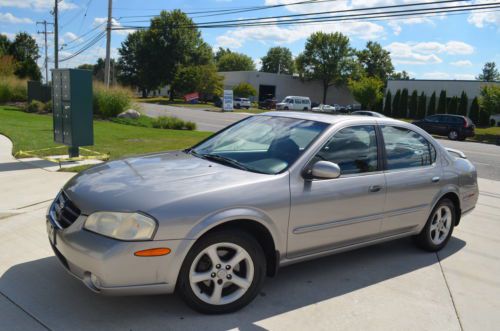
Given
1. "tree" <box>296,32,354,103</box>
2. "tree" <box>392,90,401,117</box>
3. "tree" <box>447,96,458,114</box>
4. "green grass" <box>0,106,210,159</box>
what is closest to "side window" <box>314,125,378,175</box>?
"green grass" <box>0,106,210,159</box>

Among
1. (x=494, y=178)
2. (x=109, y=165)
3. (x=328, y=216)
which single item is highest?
(x=109, y=165)

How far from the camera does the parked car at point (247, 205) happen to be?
3066 mm

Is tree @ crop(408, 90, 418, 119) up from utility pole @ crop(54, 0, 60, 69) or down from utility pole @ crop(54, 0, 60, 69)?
down

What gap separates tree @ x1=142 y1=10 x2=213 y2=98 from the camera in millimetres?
70562

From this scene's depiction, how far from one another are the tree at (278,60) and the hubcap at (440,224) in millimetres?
121959

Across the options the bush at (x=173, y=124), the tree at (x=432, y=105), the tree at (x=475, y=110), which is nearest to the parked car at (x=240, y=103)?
the tree at (x=432, y=105)

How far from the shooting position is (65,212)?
3.44 metres

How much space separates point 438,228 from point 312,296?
7.06ft

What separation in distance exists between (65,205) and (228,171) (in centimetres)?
132

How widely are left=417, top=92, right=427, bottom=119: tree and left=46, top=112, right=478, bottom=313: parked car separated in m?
44.2

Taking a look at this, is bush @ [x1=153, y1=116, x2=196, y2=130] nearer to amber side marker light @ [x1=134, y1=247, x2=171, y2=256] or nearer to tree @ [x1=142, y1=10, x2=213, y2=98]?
amber side marker light @ [x1=134, y1=247, x2=171, y2=256]

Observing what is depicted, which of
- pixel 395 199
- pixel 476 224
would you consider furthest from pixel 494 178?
pixel 395 199

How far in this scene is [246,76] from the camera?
7056 cm

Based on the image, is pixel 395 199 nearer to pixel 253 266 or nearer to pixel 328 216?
pixel 328 216
